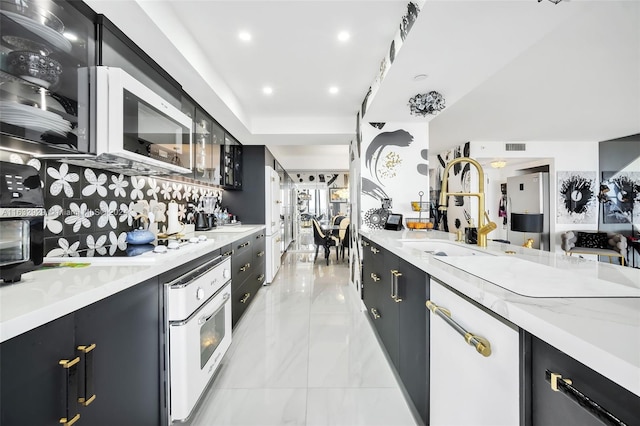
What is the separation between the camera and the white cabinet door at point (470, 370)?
68 cm

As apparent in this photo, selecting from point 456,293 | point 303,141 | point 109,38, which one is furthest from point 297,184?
point 456,293

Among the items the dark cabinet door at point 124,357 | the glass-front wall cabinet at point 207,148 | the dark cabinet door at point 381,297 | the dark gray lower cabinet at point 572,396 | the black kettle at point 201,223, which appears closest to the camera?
the dark gray lower cabinet at point 572,396

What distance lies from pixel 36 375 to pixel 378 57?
265 centimetres

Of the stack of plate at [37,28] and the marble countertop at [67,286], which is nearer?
the marble countertop at [67,286]

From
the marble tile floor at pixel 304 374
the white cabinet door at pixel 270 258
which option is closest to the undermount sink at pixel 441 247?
the marble tile floor at pixel 304 374

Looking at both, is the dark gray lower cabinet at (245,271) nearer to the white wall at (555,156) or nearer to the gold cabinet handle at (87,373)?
the gold cabinet handle at (87,373)

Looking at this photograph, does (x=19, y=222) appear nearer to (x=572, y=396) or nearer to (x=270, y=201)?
(x=572, y=396)

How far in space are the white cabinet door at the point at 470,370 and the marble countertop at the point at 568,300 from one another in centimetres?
8

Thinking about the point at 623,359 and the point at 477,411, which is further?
the point at 477,411

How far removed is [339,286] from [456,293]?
303 cm

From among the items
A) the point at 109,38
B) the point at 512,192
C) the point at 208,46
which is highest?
the point at 208,46

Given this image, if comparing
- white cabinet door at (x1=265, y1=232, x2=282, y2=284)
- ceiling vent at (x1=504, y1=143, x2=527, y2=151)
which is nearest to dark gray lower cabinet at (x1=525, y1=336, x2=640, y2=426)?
white cabinet door at (x1=265, y1=232, x2=282, y2=284)

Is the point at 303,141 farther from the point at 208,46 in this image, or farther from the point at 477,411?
the point at 477,411

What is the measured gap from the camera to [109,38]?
4.57 feet
